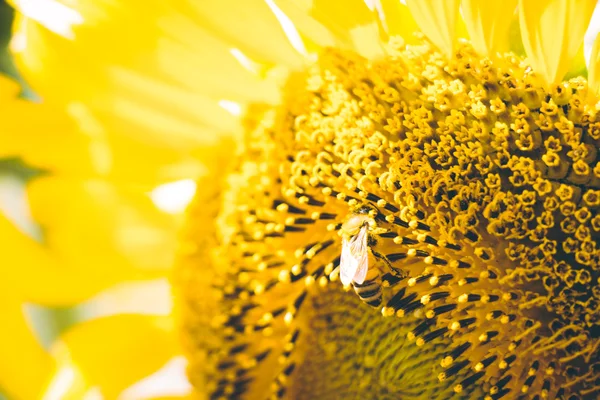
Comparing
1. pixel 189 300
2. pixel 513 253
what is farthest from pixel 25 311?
pixel 513 253

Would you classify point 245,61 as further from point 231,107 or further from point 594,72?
point 594,72

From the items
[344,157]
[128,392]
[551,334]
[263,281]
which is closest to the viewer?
[551,334]

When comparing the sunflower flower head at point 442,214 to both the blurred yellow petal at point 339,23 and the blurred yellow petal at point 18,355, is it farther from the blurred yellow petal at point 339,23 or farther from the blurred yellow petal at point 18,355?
the blurred yellow petal at point 18,355

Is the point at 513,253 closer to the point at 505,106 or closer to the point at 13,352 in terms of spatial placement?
the point at 505,106

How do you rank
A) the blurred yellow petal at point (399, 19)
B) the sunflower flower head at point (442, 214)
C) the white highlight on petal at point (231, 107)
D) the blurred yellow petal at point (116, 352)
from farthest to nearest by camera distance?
the blurred yellow petal at point (116, 352) → the white highlight on petal at point (231, 107) → the blurred yellow petal at point (399, 19) → the sunflower flower head at point (442, 214)

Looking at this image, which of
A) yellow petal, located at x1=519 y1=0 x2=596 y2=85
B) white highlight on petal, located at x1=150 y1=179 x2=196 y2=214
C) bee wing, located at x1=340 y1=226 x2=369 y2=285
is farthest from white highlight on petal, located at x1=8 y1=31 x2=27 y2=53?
yellow petal, located at x1=519 y1=0 x2=596 y2=85

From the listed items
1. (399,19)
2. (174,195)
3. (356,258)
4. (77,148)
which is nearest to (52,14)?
(77,148)

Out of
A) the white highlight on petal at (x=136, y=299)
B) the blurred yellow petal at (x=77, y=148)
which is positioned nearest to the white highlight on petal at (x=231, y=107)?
the blurred yellow petal at (x=77, y=148)

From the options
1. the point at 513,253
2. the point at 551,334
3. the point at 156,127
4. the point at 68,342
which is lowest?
the point at 551,334
